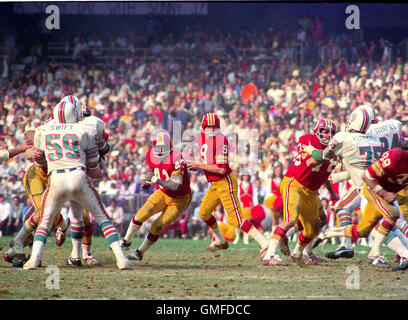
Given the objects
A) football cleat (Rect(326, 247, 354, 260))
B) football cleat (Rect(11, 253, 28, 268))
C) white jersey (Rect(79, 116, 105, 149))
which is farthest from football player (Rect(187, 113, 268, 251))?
football cleat (Rect(11, 253, 28, 268))

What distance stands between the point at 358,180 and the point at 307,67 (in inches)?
487

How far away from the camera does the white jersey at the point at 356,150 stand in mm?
8836

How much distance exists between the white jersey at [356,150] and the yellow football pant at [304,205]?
61 centimetres

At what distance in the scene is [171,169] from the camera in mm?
9492

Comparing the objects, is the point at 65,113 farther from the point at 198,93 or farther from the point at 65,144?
the point at 198,93

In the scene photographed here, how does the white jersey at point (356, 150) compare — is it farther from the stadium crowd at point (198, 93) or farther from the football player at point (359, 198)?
the stadium crowd at point (198, 93)

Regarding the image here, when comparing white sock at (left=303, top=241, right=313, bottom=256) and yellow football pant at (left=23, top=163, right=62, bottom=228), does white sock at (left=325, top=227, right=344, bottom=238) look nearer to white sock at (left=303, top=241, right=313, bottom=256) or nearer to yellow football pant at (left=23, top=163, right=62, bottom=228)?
white sock at (left=303, top=241, right=313, bottom=256)

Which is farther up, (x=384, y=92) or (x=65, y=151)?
(x=384, y=92)

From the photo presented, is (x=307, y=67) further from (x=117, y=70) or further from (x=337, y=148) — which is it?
(x=337, y=148)

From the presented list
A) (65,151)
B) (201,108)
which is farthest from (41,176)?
(201,108)

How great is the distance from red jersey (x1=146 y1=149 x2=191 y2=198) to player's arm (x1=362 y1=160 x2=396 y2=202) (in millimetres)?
2392

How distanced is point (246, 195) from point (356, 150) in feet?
18.3

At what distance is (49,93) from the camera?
20.9 metres

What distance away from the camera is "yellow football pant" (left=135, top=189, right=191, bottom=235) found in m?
9.40
